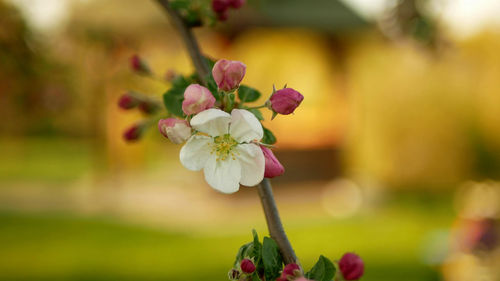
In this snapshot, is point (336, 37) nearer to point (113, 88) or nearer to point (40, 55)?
point (113, 88)

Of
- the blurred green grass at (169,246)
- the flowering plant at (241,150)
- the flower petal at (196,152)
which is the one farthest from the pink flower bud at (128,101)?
the blurred green grass at (169,246)

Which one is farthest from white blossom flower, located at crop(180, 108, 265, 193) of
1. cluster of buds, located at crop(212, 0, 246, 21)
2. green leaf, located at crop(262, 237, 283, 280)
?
cluster of buds, located at crop(212, 0, 246, 21)

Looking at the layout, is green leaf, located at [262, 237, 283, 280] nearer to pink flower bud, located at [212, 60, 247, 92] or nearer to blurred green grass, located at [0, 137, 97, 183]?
pink flower bud, located at [212, 60, 247, 92]

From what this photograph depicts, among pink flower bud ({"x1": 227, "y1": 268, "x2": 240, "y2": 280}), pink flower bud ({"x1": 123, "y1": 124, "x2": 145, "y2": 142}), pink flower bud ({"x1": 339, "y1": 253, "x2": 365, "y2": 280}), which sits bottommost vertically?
pink flower bud ({"x1": 339, "y1": 253, "x2": 365, "y2": 280})

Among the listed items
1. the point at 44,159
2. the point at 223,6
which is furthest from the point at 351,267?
the point at 44,159

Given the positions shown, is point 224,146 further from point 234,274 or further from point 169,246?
point 169,246

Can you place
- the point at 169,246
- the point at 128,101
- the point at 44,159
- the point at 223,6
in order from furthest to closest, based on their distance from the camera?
the point at 44,159 < the point at 169,246 < the point at 128,101 < the point at 223,6
